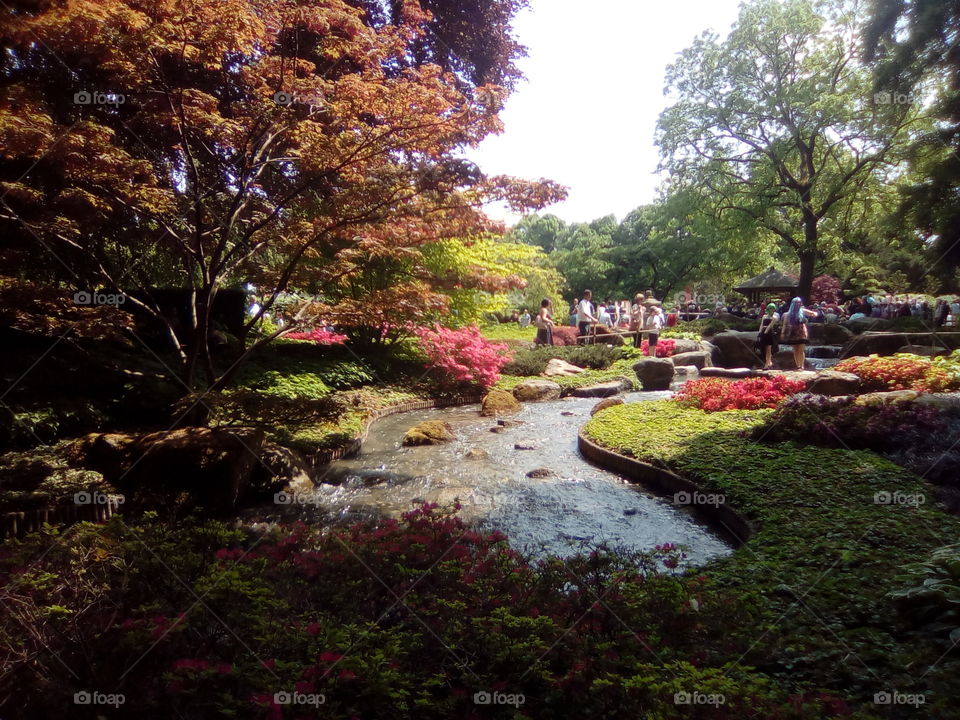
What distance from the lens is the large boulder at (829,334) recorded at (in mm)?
21156

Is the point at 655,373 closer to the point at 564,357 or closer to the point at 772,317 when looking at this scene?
the point at 564,357

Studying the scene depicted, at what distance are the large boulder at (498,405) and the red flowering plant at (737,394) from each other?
3.56m

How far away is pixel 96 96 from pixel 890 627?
9.54 meters

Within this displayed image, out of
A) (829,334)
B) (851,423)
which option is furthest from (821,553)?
(829,334)

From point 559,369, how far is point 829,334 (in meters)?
12.5

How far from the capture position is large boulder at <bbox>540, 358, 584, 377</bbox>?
1619 cm

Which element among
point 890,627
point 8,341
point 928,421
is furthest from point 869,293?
point 8,341

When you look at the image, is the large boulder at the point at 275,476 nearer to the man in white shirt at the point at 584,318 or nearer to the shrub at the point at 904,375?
the shrub at the point at 904,375

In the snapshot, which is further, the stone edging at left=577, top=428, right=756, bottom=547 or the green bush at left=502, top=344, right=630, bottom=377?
the green bush at left=502, top=344, right=630, bottom=377

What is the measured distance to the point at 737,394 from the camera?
1042cm

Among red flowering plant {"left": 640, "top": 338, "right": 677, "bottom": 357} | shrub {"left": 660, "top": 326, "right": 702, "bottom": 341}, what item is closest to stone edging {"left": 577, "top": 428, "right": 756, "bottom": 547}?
red flowering plant {"left": 640, "top": 338, "right": 677, "bottom": 357}

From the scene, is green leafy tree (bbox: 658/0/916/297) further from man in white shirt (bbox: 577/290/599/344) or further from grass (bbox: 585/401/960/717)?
grass (bbox: 585/401/960/717)

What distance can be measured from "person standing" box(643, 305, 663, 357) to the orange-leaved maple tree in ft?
38.7

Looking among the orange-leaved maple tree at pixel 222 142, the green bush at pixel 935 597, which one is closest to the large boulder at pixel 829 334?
the orange-leaved maple tree at pixel 222 142
